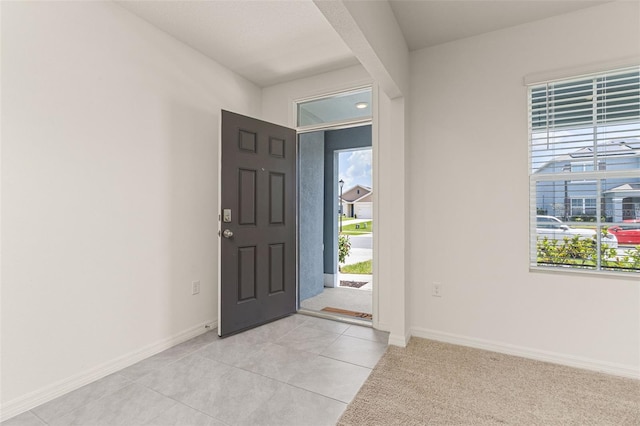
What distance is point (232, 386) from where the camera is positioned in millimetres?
1937

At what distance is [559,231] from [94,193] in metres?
3.39

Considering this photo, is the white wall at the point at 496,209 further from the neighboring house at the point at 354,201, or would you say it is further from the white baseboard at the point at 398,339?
the neighboring house at the point at 354,201

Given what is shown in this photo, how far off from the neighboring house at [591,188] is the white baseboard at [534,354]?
1019 mm

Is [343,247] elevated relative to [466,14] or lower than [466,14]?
lower

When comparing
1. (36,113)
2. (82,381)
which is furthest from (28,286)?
(36,113)

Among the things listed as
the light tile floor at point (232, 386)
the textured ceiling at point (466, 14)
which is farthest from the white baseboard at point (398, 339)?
the textured ceiling at point (466, 14)

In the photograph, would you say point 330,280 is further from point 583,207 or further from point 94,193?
point 94,193

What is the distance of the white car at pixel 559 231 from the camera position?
214 cm

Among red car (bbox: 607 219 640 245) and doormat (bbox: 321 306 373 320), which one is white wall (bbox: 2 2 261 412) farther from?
red car (bbox: 607 219 640 245)

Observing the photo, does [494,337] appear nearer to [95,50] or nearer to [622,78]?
[622,78]

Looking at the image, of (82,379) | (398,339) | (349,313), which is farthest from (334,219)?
(82,379)

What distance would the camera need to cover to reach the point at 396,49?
2.29 m

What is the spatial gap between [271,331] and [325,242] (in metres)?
2.14

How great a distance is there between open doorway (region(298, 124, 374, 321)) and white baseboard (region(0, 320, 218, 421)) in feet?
4.73
